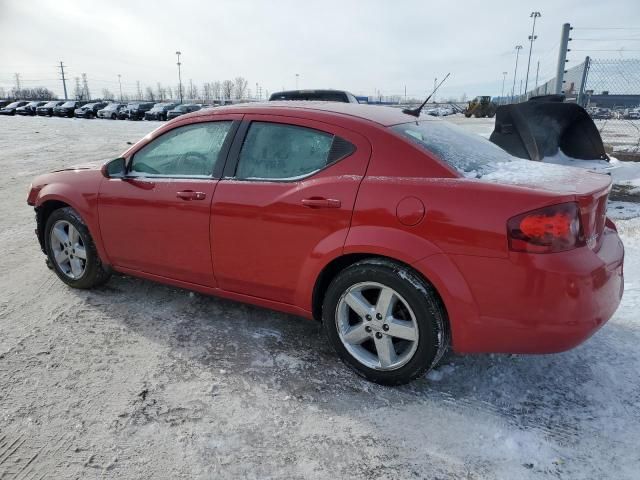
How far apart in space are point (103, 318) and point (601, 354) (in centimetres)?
356

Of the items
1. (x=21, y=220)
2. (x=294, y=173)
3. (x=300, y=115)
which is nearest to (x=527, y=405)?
(x=294, y=173)

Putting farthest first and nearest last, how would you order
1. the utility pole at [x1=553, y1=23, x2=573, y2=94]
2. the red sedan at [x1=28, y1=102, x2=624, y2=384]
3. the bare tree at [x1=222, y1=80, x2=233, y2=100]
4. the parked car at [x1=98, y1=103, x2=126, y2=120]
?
the bare tree at [x1=222, y1=80, x2=233, y2=100] → the parked car at [x1=98, y1=103, x2=126, y2=120] → the utility pole at [x1=553, y1=23, x2=573, y2=94] → the red sedan at [x1=28, y1=102, x2=624, y2=384]

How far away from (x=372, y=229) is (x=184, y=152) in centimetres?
169

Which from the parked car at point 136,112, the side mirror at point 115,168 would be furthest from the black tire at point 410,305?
the parked car at point 136,112

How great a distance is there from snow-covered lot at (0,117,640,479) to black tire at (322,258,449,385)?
0.39ft

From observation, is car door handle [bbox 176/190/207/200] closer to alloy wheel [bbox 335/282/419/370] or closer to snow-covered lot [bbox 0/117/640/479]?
snow-covered lot [bbox 0/117/640/479]

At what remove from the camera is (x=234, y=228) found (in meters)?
3.11

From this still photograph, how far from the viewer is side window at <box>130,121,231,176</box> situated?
3.35 meters

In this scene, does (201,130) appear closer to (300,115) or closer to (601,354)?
(300,115)

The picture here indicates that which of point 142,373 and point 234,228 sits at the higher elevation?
point 234,228

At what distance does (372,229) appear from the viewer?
8.63 feet

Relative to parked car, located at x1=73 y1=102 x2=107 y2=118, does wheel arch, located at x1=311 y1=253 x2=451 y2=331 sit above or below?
below

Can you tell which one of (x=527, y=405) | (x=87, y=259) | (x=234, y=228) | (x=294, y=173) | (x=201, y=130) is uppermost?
(x=201, y=130)

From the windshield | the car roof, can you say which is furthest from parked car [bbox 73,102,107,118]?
the windshield
